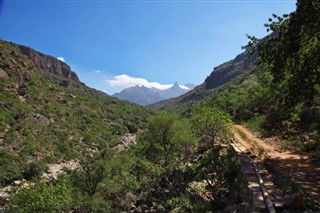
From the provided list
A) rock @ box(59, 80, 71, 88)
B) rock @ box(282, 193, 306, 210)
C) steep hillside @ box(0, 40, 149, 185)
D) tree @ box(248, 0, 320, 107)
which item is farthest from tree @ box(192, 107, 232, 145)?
rock @ box(59, 80, 71, 88)

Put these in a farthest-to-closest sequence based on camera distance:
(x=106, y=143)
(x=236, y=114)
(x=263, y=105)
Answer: (x=106, y=143), (x=236, y=114), (x=263, y=105)

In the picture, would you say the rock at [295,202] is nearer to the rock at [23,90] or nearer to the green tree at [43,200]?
the green tree at [43,200]

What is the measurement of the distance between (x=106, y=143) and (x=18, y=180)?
30.6 m

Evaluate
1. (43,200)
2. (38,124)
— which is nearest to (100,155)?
(38,124)

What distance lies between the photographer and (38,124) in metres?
67.4

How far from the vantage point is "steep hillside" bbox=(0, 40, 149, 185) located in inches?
2144

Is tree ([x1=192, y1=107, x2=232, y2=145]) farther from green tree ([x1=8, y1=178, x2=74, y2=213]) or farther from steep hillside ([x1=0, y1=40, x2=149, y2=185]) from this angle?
steep hillside ([x1=0, y1=40, x2=149, y2=185])

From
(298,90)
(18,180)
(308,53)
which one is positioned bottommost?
(18,180)

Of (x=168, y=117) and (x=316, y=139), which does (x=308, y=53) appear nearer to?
(x=316, y=139)

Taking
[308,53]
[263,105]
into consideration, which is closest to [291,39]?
[308,53]

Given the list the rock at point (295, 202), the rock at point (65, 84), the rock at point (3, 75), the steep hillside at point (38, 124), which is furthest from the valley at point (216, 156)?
the rock at point (65, 84)

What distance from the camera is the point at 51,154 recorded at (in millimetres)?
60719

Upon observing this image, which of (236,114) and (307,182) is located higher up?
(236,114)

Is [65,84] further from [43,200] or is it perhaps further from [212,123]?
[212,123]
